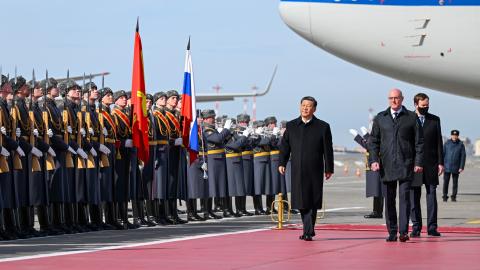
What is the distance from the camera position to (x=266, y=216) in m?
21.3

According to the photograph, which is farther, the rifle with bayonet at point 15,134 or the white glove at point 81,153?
the white glove at point 81,153

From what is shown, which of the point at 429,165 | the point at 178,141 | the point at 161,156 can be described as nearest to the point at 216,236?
the point at 429,165

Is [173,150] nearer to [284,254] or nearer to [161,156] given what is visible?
[161,156]

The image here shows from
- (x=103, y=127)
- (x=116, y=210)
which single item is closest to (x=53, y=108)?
(x=103, y=127)

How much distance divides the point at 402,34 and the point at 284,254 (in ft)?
17.1

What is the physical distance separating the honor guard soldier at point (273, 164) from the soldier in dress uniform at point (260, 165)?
10 cm

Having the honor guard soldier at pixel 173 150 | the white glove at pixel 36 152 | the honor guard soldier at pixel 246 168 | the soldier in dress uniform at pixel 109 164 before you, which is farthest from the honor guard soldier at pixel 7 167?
the honor guard soldier at pixel 246 168

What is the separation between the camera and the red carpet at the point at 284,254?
11.4 metres

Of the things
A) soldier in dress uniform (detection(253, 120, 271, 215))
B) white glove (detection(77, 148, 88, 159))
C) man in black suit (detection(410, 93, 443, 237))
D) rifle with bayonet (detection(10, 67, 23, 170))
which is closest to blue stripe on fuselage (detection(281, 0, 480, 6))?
man in black suit (detection(410, 93, 443, 237))

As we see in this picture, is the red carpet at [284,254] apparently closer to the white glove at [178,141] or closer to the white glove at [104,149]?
the white glove at [104,149]

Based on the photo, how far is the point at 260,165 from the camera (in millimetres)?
22594

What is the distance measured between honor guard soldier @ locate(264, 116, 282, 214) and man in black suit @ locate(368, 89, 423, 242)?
24.8 feet

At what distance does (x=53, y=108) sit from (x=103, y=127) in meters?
1.01

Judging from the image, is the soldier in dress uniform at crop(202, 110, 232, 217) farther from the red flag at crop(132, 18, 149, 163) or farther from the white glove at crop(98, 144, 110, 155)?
the white glove at crop(98, 144, 110, 155)
